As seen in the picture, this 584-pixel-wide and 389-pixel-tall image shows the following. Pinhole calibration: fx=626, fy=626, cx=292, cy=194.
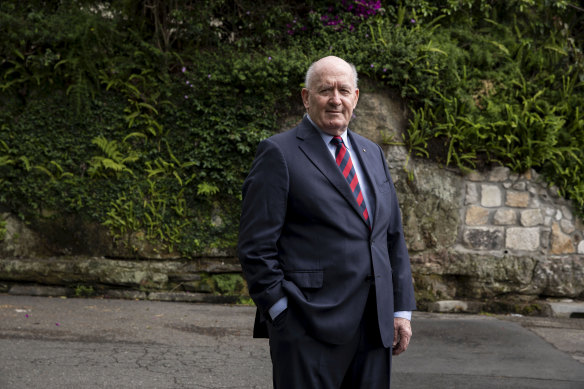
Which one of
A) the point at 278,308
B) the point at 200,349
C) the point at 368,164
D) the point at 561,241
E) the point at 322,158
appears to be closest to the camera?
the point at 278,308

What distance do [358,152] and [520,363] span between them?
3.56 metres

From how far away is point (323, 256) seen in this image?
8.32 ft

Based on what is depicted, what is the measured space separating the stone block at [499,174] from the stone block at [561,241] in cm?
92

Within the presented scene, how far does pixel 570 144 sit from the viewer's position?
859 centimetres

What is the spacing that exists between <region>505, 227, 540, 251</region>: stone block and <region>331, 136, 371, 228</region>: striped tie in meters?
6.19

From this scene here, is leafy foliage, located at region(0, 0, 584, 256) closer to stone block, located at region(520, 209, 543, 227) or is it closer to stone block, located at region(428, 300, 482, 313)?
stone block, located at region(520, 209, 543, 227)

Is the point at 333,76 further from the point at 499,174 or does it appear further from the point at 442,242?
the point at 499,174

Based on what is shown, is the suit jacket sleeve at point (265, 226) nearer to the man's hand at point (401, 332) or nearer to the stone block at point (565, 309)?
the man's hand at point (401, 332)

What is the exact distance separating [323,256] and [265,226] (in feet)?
0.87

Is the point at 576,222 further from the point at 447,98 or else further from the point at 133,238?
the point at 133,238

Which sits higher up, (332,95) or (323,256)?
(332,95)

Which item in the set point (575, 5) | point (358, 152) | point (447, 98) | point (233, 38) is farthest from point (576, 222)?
point (358, 152)

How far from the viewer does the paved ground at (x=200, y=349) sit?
186 inches

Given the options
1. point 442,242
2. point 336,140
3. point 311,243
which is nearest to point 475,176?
point 442,242
